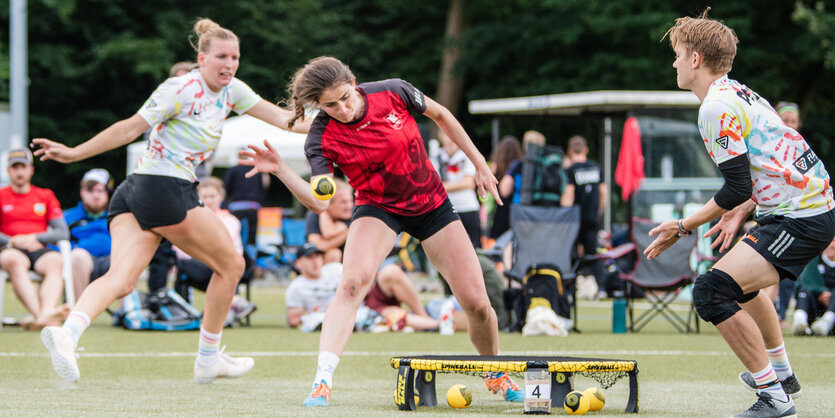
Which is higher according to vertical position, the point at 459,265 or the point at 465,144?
the point at 465,144

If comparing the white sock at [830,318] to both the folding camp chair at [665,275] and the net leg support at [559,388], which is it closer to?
the folding camp chair at [665,275]

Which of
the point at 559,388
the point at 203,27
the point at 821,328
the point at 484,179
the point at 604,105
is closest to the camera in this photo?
the point at 559,388

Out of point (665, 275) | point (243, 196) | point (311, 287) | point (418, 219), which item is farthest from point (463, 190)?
point (418, 219)

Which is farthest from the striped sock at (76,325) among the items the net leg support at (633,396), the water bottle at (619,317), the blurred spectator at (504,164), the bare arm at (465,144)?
the blurred spectator at (504,164)

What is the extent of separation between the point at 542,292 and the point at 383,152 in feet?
18.6

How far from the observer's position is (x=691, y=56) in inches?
213

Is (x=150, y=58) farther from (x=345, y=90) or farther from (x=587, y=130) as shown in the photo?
(x=345, y=90)

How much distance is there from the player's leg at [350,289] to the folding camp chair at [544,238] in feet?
18.6

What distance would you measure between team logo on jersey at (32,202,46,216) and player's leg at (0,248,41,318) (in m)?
0.46

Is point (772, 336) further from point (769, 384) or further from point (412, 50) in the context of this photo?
point (412, 50)

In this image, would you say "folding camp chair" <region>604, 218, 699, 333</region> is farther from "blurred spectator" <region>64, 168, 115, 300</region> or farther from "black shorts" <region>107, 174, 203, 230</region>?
"black shorts" <region>107, 174, 203, 230</region>

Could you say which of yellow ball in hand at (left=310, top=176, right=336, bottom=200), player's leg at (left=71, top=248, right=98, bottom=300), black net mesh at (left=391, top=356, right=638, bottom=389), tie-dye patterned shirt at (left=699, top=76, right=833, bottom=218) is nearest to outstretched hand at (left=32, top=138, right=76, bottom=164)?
yellow ball in hand at (left=310, top=176, right=336, bottom=200)

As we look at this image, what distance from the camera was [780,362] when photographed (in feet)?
18.9

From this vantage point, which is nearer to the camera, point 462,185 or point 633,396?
point 633,396
